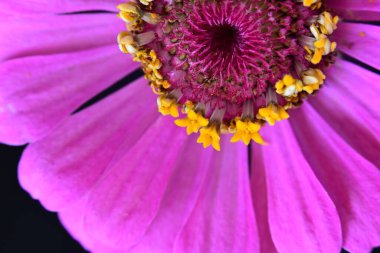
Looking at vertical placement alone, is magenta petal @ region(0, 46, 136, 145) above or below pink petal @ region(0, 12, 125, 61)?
below

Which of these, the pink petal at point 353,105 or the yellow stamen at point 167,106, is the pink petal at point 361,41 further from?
the yellow stamen at point 167,106

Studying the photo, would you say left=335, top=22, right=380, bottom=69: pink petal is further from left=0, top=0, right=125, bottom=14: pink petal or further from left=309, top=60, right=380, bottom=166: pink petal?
left=0, top=0, right=125, bottom=14: pink petal

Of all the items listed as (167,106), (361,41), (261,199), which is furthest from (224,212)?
(361,41)

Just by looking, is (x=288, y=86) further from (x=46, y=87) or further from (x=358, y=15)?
(x=46, y=87)

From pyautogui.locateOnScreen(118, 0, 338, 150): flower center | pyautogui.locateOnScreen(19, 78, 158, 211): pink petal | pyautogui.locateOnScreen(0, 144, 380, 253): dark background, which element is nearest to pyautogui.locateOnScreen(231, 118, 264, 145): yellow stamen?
pyautogui.locateOnScreen(118, 0, 338, 150): flower center

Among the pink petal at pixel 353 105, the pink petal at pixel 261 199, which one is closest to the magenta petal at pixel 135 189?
the pink petal at pixel 261 199

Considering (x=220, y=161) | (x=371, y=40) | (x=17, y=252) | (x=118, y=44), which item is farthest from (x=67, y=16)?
(x=17, y=252)
